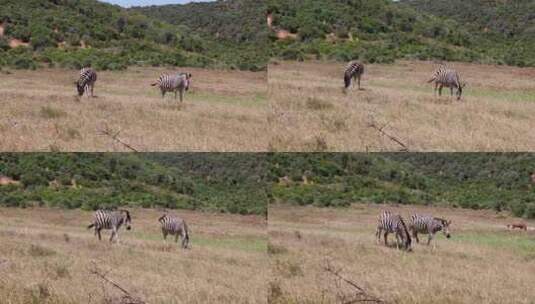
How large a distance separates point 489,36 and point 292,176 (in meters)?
16.4

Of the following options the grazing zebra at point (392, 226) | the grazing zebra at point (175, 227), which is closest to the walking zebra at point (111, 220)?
the grazing zebra at point (175, 227)

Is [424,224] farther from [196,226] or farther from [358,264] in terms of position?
[196,226]

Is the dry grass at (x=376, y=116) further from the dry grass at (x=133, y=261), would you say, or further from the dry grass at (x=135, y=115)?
the dry grass at (x=133, y=261)

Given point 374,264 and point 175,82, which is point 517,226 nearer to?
point 374,264

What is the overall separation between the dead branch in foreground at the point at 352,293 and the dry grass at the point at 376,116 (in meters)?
2.91

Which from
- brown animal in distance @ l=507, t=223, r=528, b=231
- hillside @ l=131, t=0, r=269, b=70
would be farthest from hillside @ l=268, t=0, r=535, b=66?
brown animal in distance @ l=507, t=223, r=528, b=231

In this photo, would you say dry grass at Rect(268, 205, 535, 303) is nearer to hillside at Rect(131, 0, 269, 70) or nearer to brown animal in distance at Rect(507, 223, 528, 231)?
brown animal in distance at Rect(507, 223, 528, 231)

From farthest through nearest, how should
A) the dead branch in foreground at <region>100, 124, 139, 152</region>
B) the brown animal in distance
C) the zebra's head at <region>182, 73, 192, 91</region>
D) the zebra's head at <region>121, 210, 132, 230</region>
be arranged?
the brown animal in distance, the zebra's head at <region>182, 73, 192, 91</region>, the zebra's head at <region>121, 210, 132, 230</region>, the dead branch in foreground at <region>100, 124, 139, 152</region>

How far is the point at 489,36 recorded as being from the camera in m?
33.8

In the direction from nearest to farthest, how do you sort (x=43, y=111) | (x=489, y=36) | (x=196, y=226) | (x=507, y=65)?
(x=43, y=111) < (x=196, y=226) < (x=507, y=65) < (x=489, y=36)

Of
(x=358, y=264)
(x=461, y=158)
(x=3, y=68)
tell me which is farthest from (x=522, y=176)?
(x=3, y=68)

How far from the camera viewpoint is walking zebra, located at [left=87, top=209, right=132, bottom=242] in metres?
23.4

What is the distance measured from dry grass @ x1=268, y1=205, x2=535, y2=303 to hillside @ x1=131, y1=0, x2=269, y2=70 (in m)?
4.66

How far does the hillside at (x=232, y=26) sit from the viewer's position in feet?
78.9
